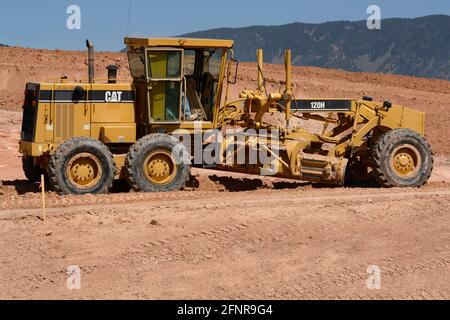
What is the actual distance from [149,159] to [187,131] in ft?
3.14

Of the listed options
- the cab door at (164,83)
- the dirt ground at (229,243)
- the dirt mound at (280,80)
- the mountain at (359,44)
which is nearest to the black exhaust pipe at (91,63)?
the cab door at (164,83)

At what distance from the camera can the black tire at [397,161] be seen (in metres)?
15.6

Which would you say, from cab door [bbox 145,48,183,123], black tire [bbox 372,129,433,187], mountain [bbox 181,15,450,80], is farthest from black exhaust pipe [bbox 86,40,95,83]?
mountain [bbox 181,15,450,80]

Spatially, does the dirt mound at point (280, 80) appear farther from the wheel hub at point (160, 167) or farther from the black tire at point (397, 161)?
the wheel hub at point (160, 167)

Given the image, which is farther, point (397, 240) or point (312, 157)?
point (312, 157)

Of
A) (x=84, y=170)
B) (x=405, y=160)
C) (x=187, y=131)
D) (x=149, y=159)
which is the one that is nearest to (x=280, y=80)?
(x=405, y=160)

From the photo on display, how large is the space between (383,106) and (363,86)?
21.7 metres

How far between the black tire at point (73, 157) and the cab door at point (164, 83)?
3.62ft

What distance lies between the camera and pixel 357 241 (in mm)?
11844

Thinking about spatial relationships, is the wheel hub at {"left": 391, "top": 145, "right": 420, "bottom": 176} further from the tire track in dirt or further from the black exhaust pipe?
the black exhaust pipe

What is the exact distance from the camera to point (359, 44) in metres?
186
